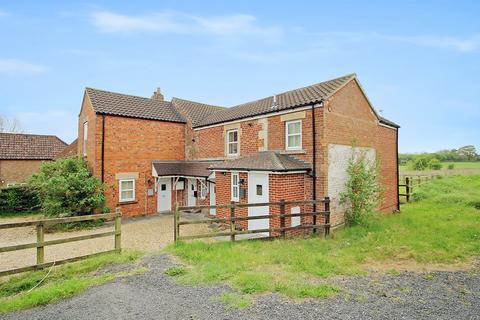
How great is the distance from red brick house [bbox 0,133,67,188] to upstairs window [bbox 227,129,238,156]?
57.1 ft

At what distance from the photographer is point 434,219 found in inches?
514

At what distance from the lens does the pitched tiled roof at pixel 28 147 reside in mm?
24906

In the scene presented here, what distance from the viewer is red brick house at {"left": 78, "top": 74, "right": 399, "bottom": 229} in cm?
1159

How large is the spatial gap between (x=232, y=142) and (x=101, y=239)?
27.5ft

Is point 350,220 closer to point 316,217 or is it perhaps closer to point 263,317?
point 316,217

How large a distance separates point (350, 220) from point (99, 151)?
14058 millimetres

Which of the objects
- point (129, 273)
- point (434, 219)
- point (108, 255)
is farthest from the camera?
point (434, 219)

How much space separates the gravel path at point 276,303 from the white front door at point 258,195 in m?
5.68

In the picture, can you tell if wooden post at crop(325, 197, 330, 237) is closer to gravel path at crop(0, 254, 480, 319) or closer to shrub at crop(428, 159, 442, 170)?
gravel path at crop(0, 254, 480, 319)

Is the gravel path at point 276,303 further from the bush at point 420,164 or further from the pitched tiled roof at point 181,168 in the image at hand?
the bush at point 420,164

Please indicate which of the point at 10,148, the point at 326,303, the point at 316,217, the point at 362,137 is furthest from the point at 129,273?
the point at 10,148

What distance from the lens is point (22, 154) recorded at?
2531 cm

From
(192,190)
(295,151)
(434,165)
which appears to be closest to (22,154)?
(192,190)

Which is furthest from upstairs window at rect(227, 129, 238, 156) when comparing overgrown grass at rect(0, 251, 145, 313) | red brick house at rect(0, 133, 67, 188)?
red brick house at rect(0, 133, 67, 188)
